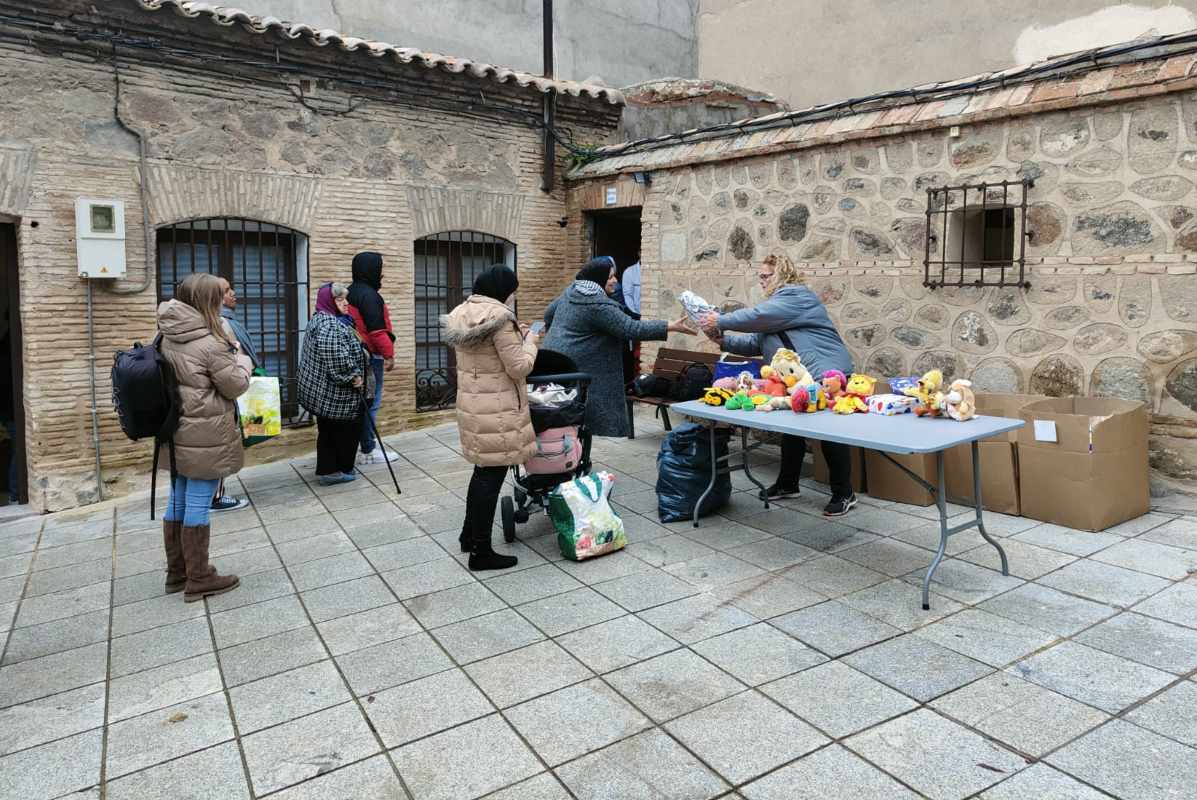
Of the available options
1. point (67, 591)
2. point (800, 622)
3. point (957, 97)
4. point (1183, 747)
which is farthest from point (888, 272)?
point (67, 591)

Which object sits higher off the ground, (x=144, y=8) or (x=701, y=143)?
(x=144, y=8)

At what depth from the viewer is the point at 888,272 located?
6.16 metres

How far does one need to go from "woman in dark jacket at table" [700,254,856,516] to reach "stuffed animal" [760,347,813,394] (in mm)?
355

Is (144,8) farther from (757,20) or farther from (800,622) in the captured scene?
(757,20)

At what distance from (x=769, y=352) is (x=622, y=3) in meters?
10.2

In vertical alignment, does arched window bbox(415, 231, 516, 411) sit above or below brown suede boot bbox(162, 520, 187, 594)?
above

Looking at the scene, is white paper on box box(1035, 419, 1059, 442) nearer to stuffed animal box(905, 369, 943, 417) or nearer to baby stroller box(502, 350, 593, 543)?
stuffed animal box(905, 369, 943, 417)

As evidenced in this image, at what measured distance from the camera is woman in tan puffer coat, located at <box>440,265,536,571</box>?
4.10 meters

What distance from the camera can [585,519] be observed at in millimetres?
4422

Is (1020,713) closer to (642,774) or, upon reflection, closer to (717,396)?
(642,774)

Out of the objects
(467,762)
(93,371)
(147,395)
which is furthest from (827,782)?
(93,371)

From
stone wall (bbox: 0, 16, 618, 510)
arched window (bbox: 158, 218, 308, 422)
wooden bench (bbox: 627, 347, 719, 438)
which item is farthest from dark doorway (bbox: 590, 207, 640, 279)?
arched window (bbox: 158, 218, 308, 422)

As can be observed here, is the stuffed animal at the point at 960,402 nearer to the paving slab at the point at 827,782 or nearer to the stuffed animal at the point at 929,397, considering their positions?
the stuffed animal at the point at 929,397

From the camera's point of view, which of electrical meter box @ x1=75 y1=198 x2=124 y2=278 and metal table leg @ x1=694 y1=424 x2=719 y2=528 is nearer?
metal table leg @ x1=694 y1=424 x2=719 y2=528
